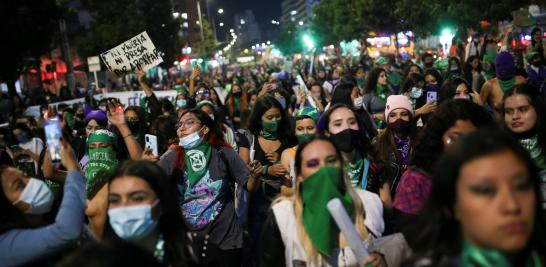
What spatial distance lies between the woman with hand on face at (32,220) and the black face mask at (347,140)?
6.95ft

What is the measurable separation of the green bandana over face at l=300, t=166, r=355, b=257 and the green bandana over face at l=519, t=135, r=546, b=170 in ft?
5.70

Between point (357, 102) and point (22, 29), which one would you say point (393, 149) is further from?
point (22, 29)

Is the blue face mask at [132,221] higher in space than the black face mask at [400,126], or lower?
lower

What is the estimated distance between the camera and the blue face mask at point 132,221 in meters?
3.42

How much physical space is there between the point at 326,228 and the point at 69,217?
4.47 ft

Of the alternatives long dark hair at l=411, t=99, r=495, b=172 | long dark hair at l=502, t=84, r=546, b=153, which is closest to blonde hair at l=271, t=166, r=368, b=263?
long dark hair at l=411, t=99, r=495, b=172

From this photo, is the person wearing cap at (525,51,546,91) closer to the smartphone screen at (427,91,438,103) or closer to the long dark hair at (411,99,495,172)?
the smartphone screen at (427,91,438,103)

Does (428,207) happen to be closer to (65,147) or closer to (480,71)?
(65,147)

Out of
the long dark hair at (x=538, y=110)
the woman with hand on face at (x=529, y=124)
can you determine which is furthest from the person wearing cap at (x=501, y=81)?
the woman with hand on face at (x=529, y=124)

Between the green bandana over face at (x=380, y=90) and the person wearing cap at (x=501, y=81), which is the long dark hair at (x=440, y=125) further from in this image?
the green bandana over face at (x=380, y=90)

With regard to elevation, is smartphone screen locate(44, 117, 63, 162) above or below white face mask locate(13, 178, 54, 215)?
above

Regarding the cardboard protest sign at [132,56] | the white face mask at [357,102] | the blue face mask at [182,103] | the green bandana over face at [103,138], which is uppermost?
the cardboard protest sign at [132,56]

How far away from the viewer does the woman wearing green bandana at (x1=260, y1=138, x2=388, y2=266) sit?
12.2 feet

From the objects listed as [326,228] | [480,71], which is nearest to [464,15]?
[480,71]
